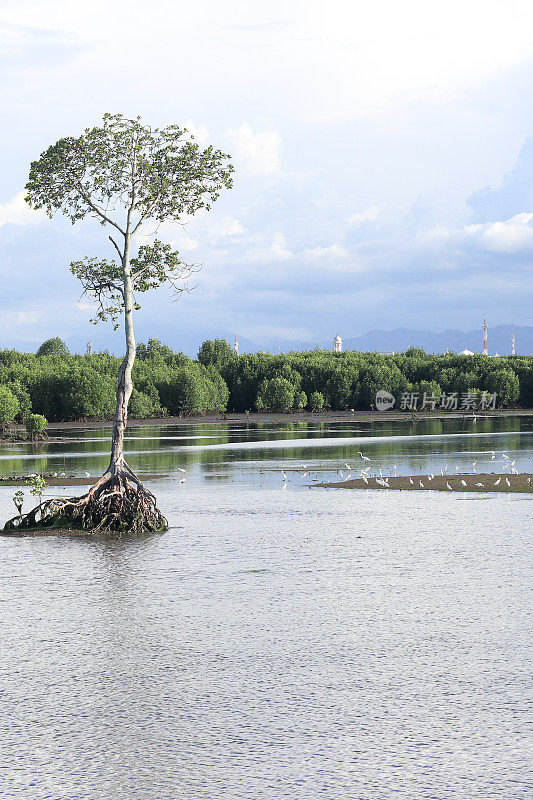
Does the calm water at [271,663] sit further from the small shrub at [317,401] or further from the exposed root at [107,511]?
the small shrub at [317,401]

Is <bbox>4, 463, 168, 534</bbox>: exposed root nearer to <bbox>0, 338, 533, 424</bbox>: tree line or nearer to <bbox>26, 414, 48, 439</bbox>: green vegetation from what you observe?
<bbox>26, 414, 48, 439</bbox>: green vegetation

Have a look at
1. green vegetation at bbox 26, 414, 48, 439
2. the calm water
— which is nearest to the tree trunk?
the calm water

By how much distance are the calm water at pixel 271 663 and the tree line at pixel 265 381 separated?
118897mm

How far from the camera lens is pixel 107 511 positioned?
1104 inches

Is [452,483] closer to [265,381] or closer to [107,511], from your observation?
[107,511]

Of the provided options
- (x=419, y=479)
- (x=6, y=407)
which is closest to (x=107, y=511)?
(x=419, y=479)

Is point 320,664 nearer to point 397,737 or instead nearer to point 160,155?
point 397,737

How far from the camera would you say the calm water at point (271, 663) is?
381 inches

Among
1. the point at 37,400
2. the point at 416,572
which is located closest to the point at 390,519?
the point at 416,572

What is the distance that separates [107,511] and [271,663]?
15196 mm

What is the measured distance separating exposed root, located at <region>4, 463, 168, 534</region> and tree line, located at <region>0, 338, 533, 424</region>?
112 metres

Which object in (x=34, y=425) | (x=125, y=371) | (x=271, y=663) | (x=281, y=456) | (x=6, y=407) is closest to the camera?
(x=271, y=663)

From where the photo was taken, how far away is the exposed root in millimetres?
27781

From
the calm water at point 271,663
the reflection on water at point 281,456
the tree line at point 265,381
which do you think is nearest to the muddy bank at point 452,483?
the reflection on water at point 281,456
